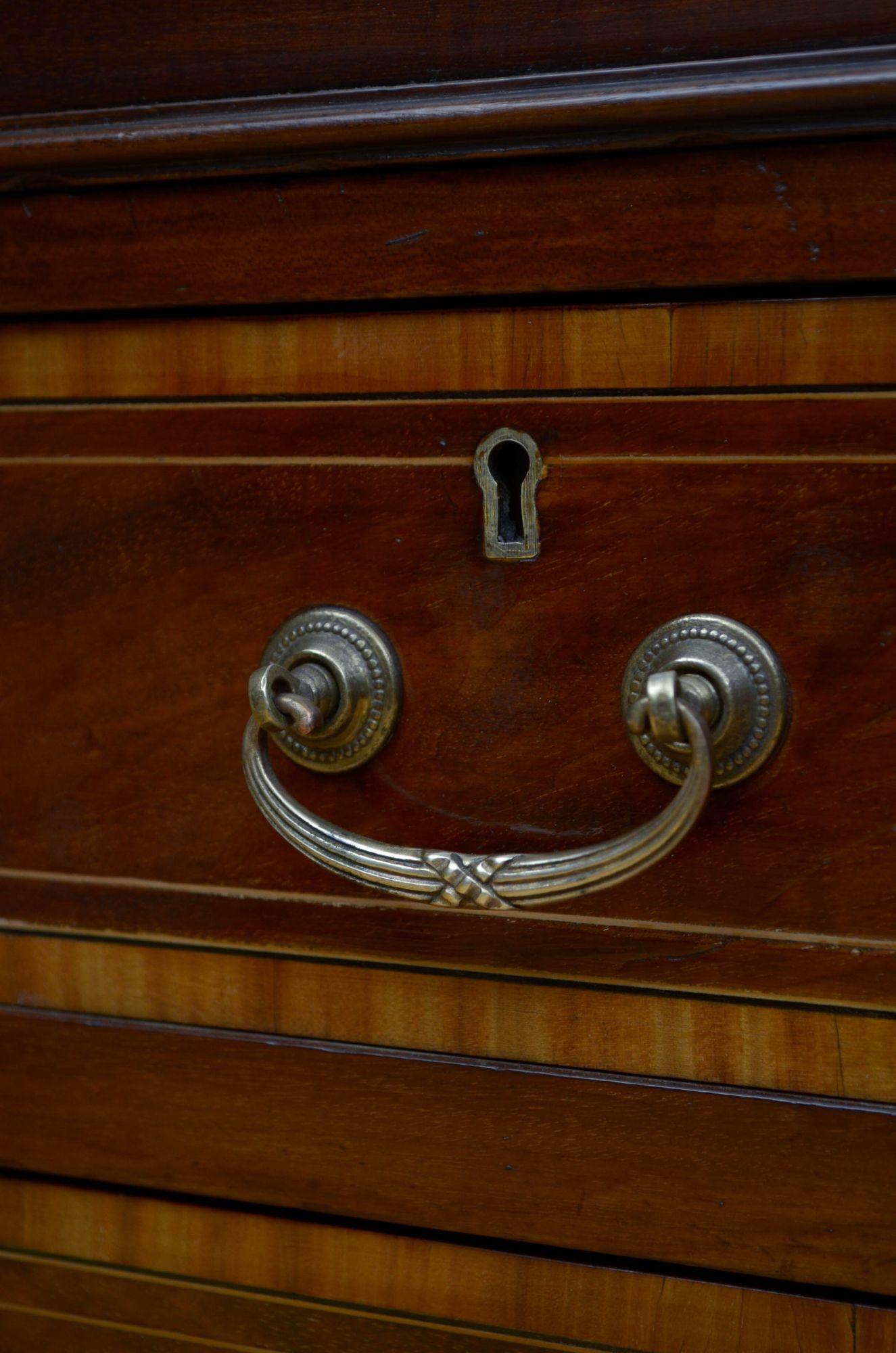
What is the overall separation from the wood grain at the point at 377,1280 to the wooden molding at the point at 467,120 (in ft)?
1.15

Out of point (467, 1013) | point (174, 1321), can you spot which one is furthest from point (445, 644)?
point (174, 1321)

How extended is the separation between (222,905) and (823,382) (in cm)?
26

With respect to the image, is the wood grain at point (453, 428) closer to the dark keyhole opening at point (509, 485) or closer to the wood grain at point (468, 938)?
the dark keyhole opening at point (509, 485)

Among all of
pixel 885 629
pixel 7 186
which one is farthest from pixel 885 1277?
pixel 7 186

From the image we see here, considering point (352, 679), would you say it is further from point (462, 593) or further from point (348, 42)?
point (348, 42)

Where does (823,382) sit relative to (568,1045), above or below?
above

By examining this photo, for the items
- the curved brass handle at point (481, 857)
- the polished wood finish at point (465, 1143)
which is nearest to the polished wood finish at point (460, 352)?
the curved brass handle at point (481, 857)

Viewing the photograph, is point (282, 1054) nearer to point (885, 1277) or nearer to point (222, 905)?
point (222, 905)

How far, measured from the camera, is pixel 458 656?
0.37m

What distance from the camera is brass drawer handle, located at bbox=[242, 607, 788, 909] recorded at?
0.32 meters

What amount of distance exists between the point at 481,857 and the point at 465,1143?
0.36ft

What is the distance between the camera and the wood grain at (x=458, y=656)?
0.34 m

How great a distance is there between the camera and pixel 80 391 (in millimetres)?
404

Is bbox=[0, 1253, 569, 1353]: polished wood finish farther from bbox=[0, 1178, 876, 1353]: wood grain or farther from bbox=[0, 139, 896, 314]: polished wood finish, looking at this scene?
bbox=[0, 139, 896, 314]: polished wood finish
